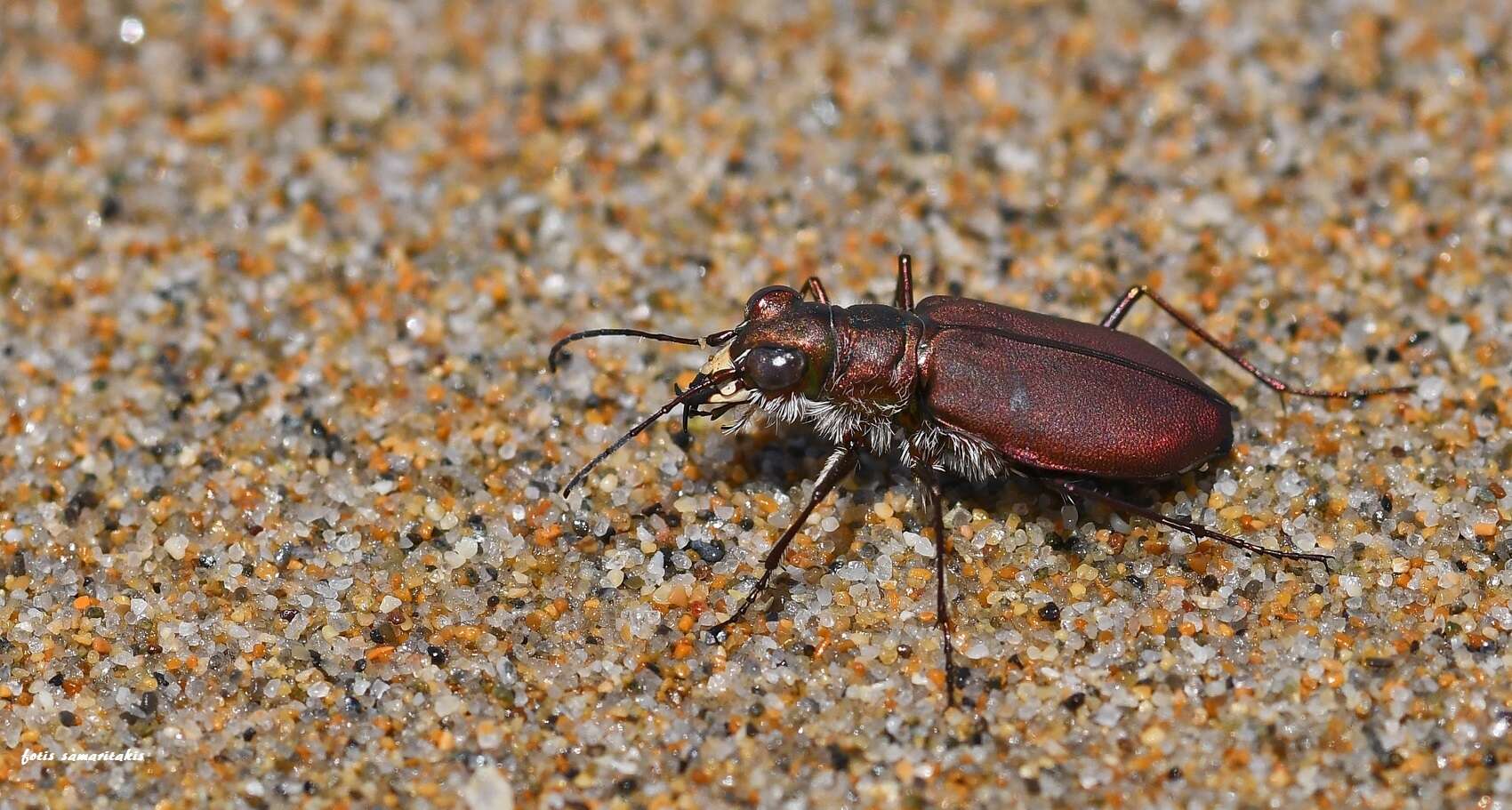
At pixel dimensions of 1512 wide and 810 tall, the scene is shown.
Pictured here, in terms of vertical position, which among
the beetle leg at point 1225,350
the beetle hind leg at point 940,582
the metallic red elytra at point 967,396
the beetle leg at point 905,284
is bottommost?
the beetle hind leg at point 940,582

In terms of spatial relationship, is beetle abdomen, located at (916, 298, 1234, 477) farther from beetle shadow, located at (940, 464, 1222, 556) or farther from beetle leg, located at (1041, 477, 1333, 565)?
beetle shadow, located at (940, 464, 1222, 556)

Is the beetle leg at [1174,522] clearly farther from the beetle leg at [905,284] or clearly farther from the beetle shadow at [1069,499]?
the beetle leg at [905,284]

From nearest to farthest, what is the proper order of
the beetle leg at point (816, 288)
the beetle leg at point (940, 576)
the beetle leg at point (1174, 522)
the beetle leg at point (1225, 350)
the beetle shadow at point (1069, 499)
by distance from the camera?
the beetle leg at point (940, 576), the beetle leg at point (1174, 522), the beetle shadow at point (1069, 499), the beetle leg at point (1225, 350), the beetle leg at point (816, 288)

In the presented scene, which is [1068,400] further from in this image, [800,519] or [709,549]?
[709,549]

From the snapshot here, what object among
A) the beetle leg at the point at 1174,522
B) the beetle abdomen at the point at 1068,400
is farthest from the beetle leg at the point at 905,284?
the beetle leg at the point at 1174,522

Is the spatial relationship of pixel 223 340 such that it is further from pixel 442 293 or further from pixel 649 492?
pixel 649 492

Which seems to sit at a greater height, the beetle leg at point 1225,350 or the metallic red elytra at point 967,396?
the beetle leg at point 1225,350

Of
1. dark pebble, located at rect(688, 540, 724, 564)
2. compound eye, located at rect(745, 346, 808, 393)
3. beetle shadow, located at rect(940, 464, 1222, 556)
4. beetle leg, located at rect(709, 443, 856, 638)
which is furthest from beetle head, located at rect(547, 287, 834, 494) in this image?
beetle shadow, located at rect(940, 464, 1222, 556)

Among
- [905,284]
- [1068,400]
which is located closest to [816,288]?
[905,284]

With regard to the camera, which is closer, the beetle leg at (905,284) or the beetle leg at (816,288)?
the beetle leg at (905,284)
